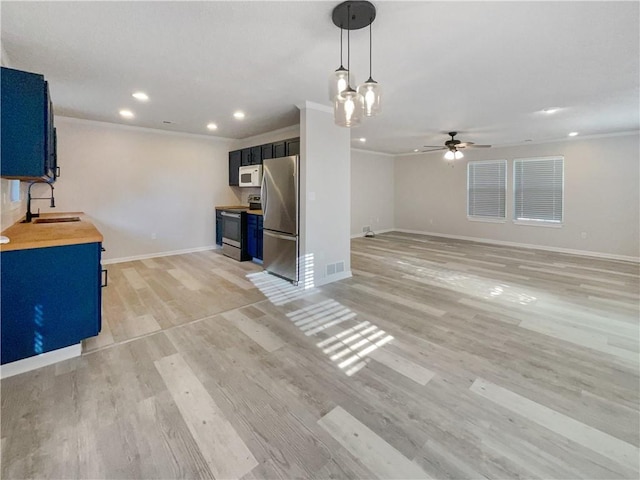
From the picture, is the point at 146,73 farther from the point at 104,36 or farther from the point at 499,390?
the point at 499,390

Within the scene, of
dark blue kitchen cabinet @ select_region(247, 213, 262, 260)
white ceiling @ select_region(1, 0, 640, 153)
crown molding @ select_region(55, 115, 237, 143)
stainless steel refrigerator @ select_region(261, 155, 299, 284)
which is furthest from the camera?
dark blue kitchen cabinet @ select_region(247, 213, 262, 260)

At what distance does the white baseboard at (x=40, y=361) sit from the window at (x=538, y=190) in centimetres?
843

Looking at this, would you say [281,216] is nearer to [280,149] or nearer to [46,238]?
[280,149]

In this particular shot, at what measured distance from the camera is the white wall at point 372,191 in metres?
8.48

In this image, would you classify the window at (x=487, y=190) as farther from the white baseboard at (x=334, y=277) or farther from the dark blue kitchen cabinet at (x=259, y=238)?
the dark blue kitchen cabinet at (x=259, y=238)

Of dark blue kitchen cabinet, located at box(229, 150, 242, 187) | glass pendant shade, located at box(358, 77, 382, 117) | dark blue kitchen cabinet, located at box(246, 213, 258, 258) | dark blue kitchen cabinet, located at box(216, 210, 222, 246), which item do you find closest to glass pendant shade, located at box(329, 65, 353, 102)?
glass pendant shade, located at box(358, 77, 382, 117)

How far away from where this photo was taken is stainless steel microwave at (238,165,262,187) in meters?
5.59

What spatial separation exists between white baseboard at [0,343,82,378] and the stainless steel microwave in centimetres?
385

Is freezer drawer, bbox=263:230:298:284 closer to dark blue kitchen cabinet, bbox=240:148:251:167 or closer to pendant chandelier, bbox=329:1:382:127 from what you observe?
dark blue kitchen cabinet, bbox=240:148:251:167

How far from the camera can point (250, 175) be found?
227 inches

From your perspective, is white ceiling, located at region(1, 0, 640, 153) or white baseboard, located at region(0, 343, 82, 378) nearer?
Result: white ceiling, located at region(1, 0, 640, 153)

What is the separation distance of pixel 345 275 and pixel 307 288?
77 centimetres

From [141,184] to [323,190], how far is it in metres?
3.65

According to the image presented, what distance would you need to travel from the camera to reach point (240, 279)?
445cm
